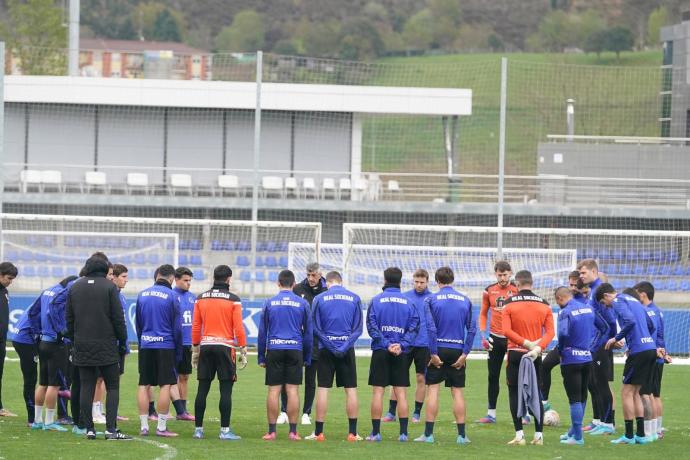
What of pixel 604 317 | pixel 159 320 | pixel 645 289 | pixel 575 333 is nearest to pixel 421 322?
pixel 575 333

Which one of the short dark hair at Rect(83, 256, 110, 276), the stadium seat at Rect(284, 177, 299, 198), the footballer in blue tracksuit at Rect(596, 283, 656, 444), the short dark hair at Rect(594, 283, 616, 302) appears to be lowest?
the footballer in blue tracksuit at Rect(596, 283, 656, 444)

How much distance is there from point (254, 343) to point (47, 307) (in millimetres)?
10292

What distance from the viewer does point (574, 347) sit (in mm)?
13477

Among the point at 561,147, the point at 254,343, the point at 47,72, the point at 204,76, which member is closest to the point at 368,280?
the point at 254,343

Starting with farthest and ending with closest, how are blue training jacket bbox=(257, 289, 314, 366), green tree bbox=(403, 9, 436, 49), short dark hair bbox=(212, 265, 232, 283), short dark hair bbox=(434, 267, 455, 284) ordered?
green tree bbox=(403, 9, 436, 49) < short dark hair bbox=(434, 267, 455, 284) < blue training jacket bbox=(257, 289, 314, 366) < short dark hair bbox=(212, 265, 232, 283)

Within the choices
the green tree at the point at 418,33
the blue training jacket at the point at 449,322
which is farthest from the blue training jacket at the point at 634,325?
the green tree at the point at 418,33

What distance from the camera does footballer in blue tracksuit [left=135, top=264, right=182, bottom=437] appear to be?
43.9 feet

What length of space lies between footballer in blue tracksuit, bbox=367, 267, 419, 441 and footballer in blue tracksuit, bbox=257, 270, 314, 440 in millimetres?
780

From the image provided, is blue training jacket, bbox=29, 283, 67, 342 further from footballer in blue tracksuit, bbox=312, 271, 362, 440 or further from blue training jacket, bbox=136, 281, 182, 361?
footballer in blue tracksuit, bbox=312, 271, 362, 440

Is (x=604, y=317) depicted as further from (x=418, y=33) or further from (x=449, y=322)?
(x=418, y=33)

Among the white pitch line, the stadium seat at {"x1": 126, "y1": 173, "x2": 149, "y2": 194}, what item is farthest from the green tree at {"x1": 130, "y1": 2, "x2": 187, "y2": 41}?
the white pitch line

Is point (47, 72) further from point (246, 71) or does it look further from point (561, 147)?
point (561, 147)

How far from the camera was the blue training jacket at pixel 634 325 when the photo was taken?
530 inches

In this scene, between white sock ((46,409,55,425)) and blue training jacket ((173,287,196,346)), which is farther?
blue training jacket ((173,287,196,346))
